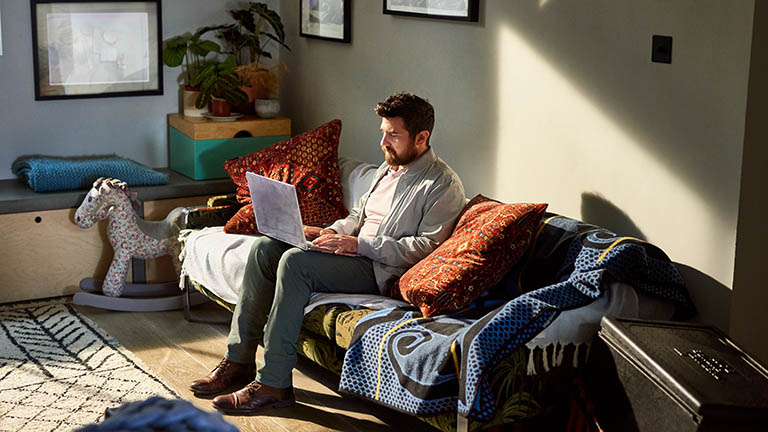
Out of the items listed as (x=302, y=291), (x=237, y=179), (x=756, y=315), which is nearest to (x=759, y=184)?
(x=756, y=315)

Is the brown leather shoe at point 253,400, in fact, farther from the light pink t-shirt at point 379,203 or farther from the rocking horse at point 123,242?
the rocking horse at point 123,242

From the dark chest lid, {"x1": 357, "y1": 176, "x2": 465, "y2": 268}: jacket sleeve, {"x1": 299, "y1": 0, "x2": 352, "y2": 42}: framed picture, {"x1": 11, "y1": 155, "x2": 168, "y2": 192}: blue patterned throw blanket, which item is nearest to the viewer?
the dark chest lid

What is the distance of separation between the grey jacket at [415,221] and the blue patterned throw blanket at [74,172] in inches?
64.5

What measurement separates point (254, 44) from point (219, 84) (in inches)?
13.0

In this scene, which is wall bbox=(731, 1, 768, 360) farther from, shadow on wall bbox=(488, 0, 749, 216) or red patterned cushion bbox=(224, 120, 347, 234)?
red patterned cushion bbox=(224, 120, 347, 234)

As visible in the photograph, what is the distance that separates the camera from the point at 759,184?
260 centimetres

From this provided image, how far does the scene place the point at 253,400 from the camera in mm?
3027

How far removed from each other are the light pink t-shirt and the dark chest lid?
106 centimetres

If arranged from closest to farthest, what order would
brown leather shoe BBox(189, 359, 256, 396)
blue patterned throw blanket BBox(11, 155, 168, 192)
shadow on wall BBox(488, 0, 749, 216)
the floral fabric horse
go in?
shadow on wall BBox(488, 0, 749, 216)
brown leather shoe BBox(189, 359, 256, 396)
the floral fabric horse
blue patterned throw blanket BBox(11, 155, 168, 192)

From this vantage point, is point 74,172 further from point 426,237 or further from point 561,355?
point 561,355

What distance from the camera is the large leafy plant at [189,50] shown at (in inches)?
181

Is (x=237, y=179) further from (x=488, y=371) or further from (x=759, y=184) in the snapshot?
(x=759, y=184)

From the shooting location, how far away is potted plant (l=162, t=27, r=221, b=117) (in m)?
4.60

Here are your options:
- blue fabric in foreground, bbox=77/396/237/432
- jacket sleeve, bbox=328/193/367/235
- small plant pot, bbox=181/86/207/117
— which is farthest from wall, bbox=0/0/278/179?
blue fabric in foreground, bbox=77/396/237/432
